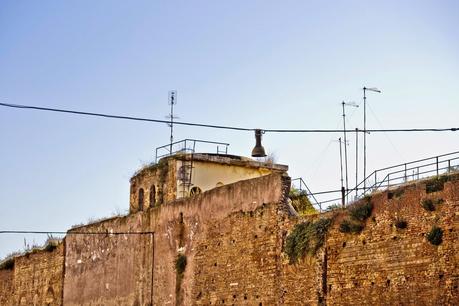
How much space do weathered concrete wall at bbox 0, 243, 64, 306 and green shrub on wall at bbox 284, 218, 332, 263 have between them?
51.8 feet

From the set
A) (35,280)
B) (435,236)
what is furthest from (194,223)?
(35,280)

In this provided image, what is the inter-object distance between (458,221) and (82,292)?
1986 centimetres

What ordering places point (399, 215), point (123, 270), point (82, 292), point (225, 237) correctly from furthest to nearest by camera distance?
point (82, 292)
point (123, 270)
point (225, 237)
point (399, 215)

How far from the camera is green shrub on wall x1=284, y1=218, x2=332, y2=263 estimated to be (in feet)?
88.7

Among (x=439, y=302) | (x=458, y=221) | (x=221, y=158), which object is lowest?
(x=439, y=302)

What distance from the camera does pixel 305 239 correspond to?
27.5m

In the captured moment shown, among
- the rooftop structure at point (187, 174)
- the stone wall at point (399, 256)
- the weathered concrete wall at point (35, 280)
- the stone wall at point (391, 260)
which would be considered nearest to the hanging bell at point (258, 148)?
the stone wall at point (391, 260)

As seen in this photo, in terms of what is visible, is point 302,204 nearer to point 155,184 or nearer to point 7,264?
point 155,184

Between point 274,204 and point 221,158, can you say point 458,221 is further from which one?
point 221,158

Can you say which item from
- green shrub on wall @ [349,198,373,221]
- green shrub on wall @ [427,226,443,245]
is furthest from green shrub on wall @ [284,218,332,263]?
green shrub on wall @ [427,226,443,245]

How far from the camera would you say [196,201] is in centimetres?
3319

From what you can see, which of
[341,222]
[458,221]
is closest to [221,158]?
[341,222]

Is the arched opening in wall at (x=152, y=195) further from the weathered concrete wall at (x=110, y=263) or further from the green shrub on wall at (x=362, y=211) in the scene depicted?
the green shrub on wall at (x=362, y=211)

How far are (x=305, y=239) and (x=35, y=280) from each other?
19.2m
